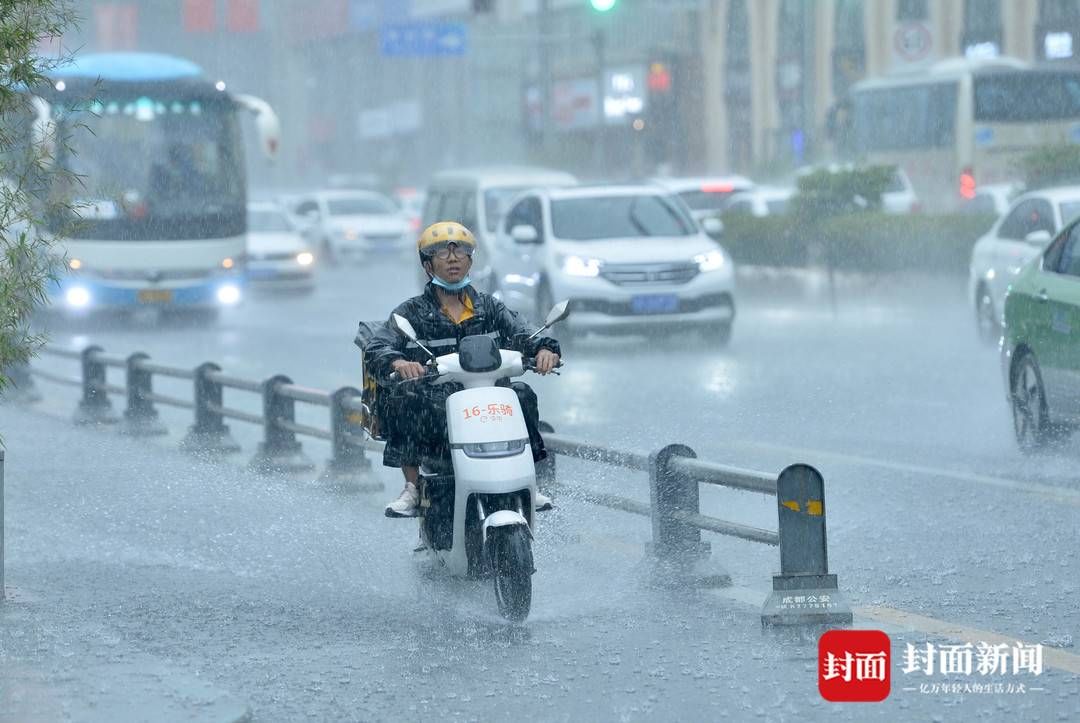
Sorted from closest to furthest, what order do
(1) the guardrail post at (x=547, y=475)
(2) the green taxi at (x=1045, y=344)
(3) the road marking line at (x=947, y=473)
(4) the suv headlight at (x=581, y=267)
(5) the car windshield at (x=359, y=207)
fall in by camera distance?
(1) the guardrail post at (x=547, y=475) < (3) the road marking line at (x=947, y=473) < (2) the green taxi at (x=1045, y=344) < (4) the suv headlight at (x=581, y=267) < (5) the car windshield at (x=359, y=207)

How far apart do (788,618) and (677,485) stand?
4.64 feet

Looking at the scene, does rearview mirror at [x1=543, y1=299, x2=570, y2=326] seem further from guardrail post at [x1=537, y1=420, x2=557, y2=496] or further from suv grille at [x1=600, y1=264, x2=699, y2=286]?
suv grille at [x1=600, y1=264, x2=699, y2=286]

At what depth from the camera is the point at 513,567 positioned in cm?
750

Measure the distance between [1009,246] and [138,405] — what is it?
882 centimetres

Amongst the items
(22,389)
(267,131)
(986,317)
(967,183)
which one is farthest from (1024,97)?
(22,389)

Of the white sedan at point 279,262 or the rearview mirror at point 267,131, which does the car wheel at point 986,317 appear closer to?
the rearview mirror at point 267,131

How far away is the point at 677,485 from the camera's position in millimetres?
8703

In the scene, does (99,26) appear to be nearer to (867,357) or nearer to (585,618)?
(867,357)

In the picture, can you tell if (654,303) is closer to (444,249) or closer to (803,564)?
(444,249)

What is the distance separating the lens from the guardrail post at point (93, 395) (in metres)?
16.2

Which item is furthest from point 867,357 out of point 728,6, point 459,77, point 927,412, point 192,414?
point 459,77

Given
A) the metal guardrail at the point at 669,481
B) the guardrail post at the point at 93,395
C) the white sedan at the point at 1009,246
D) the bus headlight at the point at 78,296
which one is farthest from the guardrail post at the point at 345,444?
the bus headlight at the point at 78,296

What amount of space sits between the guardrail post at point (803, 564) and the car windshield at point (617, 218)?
14.1 m

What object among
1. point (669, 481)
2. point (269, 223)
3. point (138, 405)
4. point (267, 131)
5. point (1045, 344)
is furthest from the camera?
point (269, 223)
